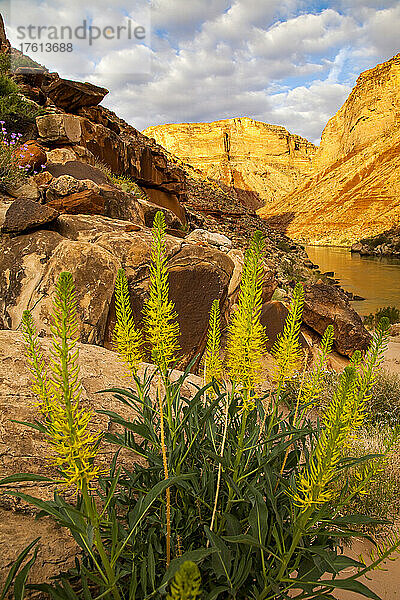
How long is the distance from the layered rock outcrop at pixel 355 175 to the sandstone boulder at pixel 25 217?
53675 mm

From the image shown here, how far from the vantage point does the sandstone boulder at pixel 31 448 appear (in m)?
1.54

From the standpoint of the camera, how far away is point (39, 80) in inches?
559

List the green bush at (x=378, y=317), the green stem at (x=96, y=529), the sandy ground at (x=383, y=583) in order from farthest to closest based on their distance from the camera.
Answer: the green bush at (x=378, y=317)
the sandy ground at (x=383, y=583)
the green stem at (x=96, y=529)

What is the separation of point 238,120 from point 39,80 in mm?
116115

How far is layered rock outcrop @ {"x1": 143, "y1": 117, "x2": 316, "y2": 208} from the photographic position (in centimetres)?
10612

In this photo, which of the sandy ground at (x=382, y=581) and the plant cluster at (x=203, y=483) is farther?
the sandy ground at (x=382, y=581)

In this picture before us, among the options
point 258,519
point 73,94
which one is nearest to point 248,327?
point 258,519

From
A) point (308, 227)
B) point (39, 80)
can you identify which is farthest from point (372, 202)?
point (39, 80)

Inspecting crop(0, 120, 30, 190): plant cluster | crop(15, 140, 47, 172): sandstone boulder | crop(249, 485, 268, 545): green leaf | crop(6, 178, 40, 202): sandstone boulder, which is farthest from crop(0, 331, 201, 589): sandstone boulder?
crop(15, 140, 47, 172): sandstone boulder

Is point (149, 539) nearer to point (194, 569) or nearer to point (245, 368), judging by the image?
point (245, 368)

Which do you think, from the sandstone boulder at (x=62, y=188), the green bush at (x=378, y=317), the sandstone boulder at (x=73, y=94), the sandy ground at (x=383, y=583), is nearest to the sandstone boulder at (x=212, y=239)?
the sandstone boulder at (x=62, y=188)

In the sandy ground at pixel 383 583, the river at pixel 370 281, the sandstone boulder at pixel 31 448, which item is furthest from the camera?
the river at pixel 370 281

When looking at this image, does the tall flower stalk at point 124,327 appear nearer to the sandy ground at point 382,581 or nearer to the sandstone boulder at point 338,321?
the sandy ground at point 382,581

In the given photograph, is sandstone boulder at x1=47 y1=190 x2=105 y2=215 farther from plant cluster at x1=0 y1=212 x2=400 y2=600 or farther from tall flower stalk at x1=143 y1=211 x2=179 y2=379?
tall flower stalk at x1=143 y1=211 x2=179 y2=379
